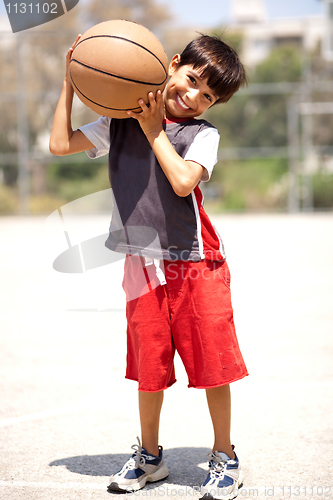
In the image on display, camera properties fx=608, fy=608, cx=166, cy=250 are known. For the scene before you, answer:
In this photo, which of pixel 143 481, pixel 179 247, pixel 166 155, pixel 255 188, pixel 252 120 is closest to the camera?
pixel 166 155

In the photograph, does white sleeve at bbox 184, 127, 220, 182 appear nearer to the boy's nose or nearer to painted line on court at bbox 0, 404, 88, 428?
the boy's nose

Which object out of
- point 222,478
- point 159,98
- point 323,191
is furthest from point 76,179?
point 222,478

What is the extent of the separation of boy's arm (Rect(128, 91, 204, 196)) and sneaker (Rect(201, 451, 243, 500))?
108 centimetres

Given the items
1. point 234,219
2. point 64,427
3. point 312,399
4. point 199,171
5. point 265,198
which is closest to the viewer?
point 199,171

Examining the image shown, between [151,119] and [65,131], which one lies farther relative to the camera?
[65,131]

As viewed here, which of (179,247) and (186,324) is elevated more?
(179,247)

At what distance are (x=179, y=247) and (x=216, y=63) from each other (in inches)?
28.0

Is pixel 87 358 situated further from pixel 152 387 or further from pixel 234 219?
pixel 234 219

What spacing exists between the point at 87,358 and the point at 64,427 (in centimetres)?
122

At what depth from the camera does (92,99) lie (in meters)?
2.34

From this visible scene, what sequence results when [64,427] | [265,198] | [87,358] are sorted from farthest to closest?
[265,198], [87,358], [64,427]

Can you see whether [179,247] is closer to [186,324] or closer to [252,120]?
[186,324]

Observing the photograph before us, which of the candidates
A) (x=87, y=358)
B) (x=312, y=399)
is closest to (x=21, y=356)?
(x=87, y=358)

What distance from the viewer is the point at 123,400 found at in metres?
3.48
